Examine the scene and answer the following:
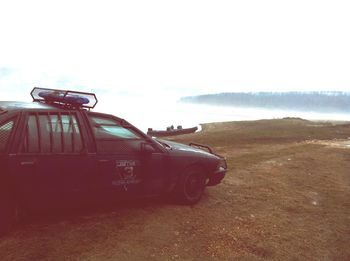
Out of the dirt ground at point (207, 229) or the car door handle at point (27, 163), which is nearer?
the car door handle at point (27, 163)

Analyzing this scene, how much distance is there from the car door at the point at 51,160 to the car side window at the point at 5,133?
5.7 inches

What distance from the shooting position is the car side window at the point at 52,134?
5.06 metres

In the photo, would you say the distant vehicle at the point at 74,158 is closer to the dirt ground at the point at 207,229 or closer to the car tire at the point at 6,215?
the car tire at the point at 6,215

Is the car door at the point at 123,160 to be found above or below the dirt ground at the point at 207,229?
above

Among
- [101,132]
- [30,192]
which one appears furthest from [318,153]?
[30,192]

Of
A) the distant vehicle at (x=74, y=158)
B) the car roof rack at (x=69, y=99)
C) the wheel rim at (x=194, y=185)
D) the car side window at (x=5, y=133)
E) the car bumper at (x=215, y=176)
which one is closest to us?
the car side window at (x=5, y=133)

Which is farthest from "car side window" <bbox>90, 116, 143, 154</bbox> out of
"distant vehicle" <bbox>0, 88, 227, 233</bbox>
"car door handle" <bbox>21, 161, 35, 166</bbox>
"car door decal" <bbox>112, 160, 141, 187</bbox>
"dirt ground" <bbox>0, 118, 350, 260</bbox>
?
"dirt ground" <bbox>0, 118, 350, 260</bbox>

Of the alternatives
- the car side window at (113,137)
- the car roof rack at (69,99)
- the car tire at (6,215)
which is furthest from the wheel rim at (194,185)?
the car tire at (6,215)

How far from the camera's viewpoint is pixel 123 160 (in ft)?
19.5

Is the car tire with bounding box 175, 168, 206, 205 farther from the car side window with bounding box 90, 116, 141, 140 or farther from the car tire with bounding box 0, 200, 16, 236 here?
the car tire with bounding box 0, 200, 16, 236

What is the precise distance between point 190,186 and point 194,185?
0.33 ft

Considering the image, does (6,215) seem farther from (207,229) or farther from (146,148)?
(207,229)

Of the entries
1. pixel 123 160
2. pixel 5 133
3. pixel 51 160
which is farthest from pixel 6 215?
pixel 123 160

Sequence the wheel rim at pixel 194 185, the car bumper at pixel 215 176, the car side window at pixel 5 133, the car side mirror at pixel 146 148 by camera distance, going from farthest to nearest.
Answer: the car bumper at pixel 215 176, the wheel rim at pixel 194 185, the car side mirror at pixel 146 148, the car side window at pixel 5 133
